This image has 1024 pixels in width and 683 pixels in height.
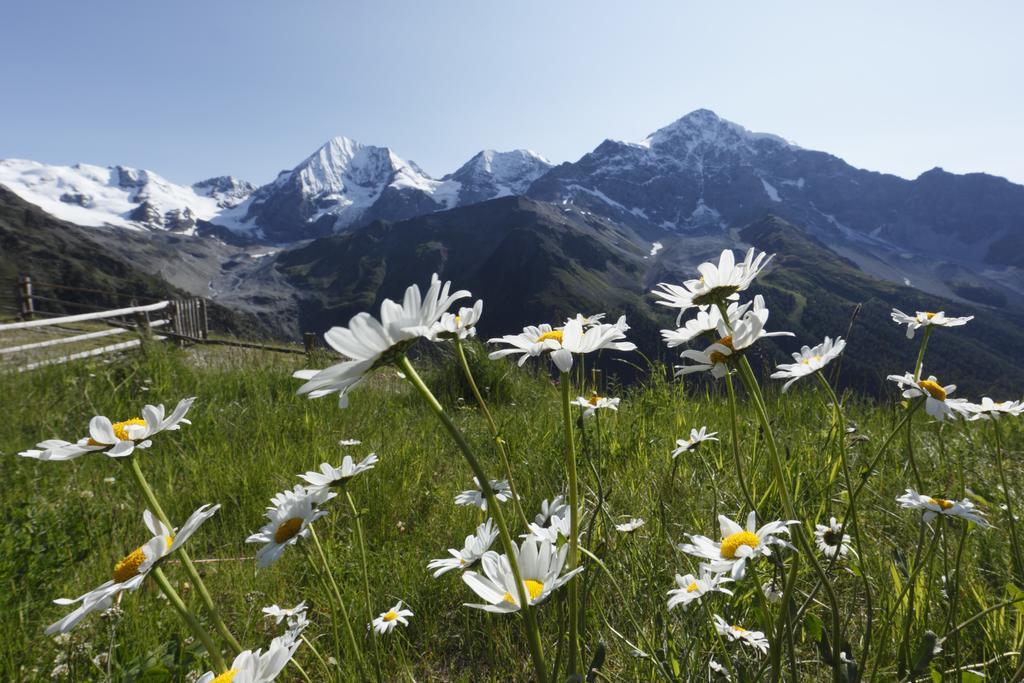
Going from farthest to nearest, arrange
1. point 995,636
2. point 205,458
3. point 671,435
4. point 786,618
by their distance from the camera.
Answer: point 205,458, point 671,435, point 995,636, point 786,618

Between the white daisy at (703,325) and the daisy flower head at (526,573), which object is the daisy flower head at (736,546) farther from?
the white daisy at (703,325)

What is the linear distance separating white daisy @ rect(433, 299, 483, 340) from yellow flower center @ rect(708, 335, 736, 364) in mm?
410

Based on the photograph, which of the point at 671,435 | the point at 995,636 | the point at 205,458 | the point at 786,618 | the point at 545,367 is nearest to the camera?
the point at 786,618

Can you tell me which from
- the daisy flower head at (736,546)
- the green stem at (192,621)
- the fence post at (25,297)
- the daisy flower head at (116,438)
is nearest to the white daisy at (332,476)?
the daisy flower head at (116,438)

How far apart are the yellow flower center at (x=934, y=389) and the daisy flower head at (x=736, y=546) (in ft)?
2.34

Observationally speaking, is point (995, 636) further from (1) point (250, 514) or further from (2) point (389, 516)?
(1) point (250, 514)

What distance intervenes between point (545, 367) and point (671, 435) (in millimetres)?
3153

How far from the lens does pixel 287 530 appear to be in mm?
1051

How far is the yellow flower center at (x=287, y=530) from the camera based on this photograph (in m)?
1.04

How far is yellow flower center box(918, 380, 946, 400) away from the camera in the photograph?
4.20 feet

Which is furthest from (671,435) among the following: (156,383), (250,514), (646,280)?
(646,280)

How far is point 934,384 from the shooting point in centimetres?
134

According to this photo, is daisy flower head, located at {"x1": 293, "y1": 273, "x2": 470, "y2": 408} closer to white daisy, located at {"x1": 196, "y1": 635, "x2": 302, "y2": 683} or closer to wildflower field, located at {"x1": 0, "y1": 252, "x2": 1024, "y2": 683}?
wildflower field, located at {"x1": 0, "y1": 252, "x2": 1024, "y2": 683}

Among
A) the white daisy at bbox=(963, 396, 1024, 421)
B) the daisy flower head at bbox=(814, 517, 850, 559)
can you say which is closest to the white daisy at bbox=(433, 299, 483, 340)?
the daisy flower head at bbox=(814, 517, 850, 559)
